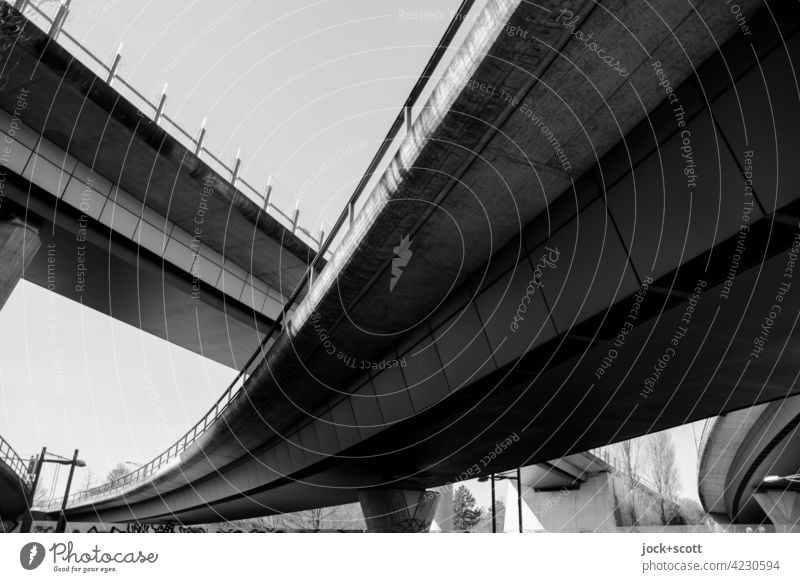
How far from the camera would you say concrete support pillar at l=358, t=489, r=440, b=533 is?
95.0 feet

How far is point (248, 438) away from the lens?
28.4m

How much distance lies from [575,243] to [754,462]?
40827mm

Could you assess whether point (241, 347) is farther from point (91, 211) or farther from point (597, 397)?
point (597, 397)

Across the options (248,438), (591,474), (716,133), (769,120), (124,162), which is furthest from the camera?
(591,474)

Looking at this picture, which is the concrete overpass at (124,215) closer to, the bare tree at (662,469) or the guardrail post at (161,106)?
the guardrail post at (161,106)

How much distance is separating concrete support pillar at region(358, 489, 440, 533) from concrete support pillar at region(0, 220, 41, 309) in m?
19.3

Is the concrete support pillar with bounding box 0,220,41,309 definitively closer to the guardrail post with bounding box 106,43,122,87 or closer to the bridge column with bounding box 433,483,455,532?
the guardrail post with bounding box 106,43,122,87

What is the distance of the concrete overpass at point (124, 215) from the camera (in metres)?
18.5

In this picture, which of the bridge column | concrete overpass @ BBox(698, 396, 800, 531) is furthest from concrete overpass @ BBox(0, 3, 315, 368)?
the bridge column

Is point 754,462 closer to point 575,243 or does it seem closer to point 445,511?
point 575,243

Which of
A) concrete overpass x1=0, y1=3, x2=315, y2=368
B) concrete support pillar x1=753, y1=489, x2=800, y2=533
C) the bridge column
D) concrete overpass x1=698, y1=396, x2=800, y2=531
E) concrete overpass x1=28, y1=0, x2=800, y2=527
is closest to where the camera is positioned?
concrete overpass x1=28, y1=0, x2=800, y2=527

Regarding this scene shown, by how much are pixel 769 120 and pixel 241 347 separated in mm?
31861
